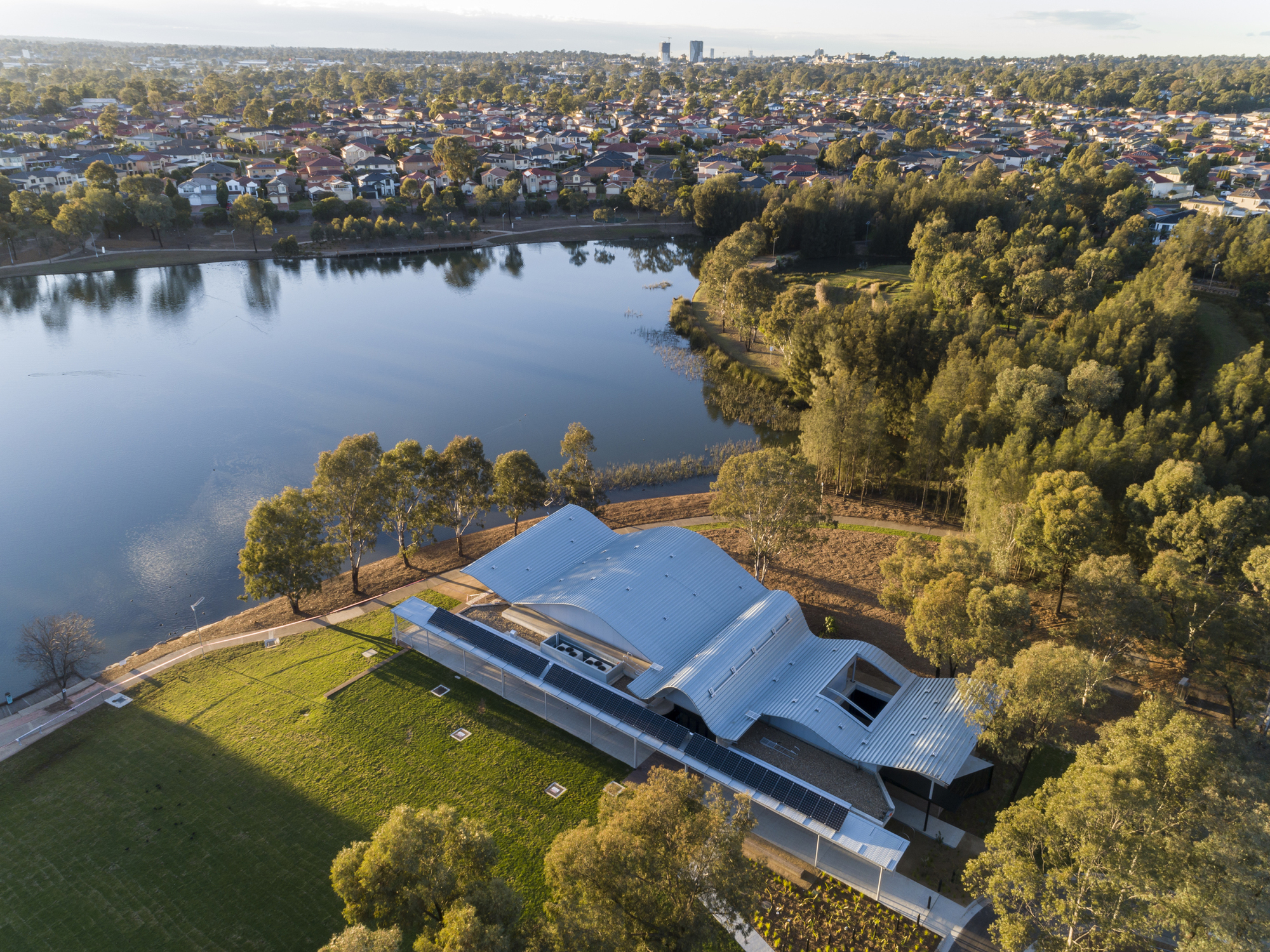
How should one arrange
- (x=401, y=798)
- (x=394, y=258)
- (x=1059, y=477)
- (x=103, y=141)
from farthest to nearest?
(x=103, y=141)
(x=394, y=258)
(x=1059, y=477)
(x=401, y=798)

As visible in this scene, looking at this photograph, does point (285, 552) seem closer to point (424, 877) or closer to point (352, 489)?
point (352, 489)

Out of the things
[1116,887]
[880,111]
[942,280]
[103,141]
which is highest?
[880,111]

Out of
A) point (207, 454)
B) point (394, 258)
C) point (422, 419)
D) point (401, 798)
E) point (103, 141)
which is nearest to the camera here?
point (401, 798)

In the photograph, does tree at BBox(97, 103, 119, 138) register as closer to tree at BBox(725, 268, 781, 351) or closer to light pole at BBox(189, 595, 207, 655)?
tree at BBox(725, 268, 781, 351)

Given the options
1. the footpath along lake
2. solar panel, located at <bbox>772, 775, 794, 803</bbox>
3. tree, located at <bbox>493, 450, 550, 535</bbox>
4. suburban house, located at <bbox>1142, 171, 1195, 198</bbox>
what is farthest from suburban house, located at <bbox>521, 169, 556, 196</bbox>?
solar panel, located at <bbox>772, 775, 794, 803</bbox>

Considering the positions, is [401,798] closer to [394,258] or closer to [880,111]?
[394,258]

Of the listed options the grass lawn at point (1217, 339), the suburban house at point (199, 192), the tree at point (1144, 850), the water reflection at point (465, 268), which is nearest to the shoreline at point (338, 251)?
the water reflection at point (465, 268)

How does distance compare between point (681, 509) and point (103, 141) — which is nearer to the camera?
point (681, 509)

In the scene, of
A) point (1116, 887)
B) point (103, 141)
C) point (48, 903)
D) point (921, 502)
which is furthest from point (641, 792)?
point (103, 141)
